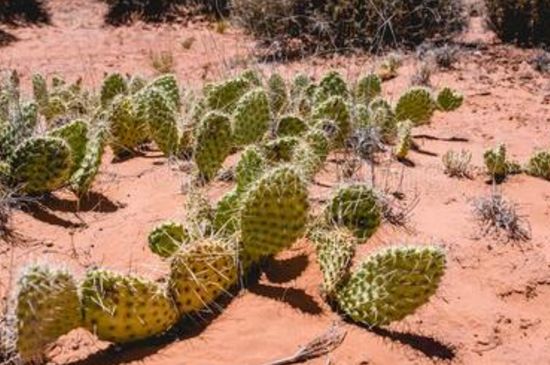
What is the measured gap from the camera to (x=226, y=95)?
469 centimetres

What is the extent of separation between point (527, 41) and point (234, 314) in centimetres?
652

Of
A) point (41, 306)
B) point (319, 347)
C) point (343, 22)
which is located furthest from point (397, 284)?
point (343, 22)

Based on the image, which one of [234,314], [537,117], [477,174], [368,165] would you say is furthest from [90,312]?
[537,117]

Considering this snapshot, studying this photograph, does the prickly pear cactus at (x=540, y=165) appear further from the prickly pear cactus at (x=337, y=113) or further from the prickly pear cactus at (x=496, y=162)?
the prickly pear cactus at (x=337, y=113)

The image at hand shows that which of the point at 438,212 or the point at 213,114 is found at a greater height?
the point at 213,114

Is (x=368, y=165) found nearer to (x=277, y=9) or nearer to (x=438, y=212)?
(x=438, y=212)

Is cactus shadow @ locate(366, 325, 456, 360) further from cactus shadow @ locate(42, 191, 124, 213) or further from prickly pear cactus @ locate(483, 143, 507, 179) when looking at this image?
prickly pear cactus @ locate(483, 143, 507, 179)

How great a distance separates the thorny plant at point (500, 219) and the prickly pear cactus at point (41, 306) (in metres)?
1.99

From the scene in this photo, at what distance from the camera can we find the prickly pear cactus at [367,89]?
5.11 meters

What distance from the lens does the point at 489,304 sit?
9.91 ft

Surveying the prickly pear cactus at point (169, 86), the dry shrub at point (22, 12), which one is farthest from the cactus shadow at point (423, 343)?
the dry shrub at point (22, 12)

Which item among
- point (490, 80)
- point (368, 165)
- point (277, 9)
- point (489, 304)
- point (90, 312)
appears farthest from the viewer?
point (277, 9)

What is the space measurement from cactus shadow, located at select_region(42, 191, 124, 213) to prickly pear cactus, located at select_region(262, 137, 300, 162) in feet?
2.38

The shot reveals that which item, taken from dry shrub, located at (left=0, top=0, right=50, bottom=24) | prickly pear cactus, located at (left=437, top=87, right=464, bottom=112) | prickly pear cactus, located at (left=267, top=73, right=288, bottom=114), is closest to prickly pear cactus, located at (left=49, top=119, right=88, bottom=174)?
prickly pear cactus, located at (left=267, top=73, right=288, bottom=114)
